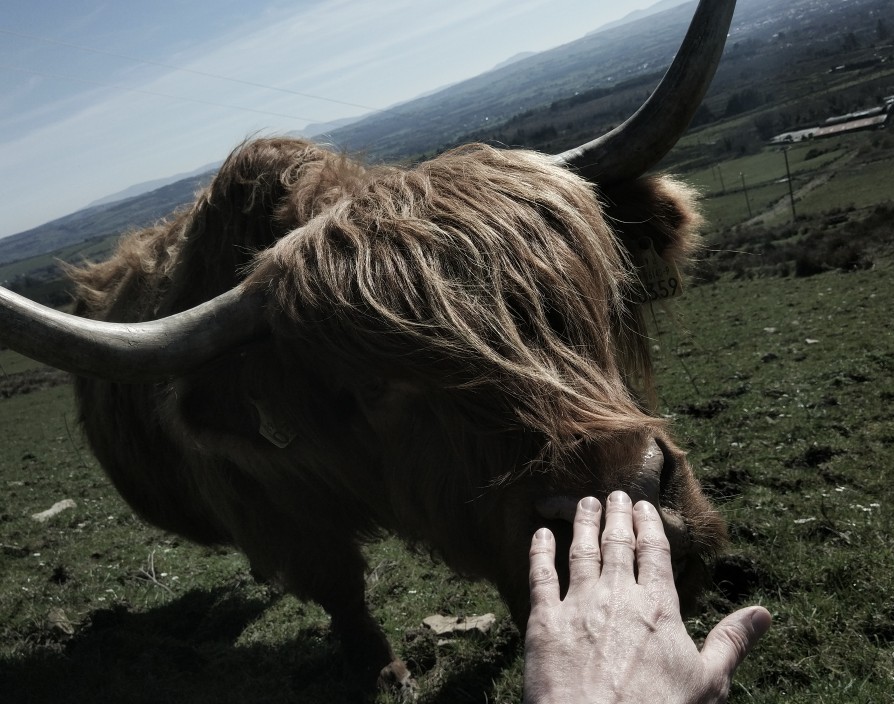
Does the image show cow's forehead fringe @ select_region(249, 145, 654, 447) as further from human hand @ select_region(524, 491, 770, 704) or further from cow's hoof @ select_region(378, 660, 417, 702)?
cow's hoof @ select_region(378, 660, 417, 702)

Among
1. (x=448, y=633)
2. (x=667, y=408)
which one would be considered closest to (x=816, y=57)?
(x=667, y=408)

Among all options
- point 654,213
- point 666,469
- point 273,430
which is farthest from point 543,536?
point 654,213

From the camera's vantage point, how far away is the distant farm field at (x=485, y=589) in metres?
3.62

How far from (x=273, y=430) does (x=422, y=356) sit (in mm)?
815

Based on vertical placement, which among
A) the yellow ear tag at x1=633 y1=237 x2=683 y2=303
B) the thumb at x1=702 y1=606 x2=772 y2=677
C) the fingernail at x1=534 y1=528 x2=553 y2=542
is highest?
the fingernail at x1=534 y1=528 x2=553 y2=542

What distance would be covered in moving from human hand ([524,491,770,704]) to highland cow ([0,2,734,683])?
0.68 metres

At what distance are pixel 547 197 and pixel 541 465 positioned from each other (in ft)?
4.03

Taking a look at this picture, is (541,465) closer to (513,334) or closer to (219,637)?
(513,334)

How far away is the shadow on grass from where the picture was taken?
4.12 m

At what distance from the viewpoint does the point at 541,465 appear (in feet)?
7.70

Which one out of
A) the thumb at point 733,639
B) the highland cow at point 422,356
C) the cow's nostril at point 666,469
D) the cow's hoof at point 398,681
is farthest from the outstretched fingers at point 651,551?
the cow's hoof at point 398,681

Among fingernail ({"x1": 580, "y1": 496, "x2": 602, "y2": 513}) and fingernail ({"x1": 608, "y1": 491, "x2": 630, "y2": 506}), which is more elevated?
fingernail ({"x1": 608, "y1": 491, "x2": 630, "y2": 506})

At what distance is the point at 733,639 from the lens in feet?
4.81

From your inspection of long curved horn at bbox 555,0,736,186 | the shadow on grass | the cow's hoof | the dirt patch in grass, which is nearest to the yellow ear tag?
long curved horn at bbox 555,0,736,186
